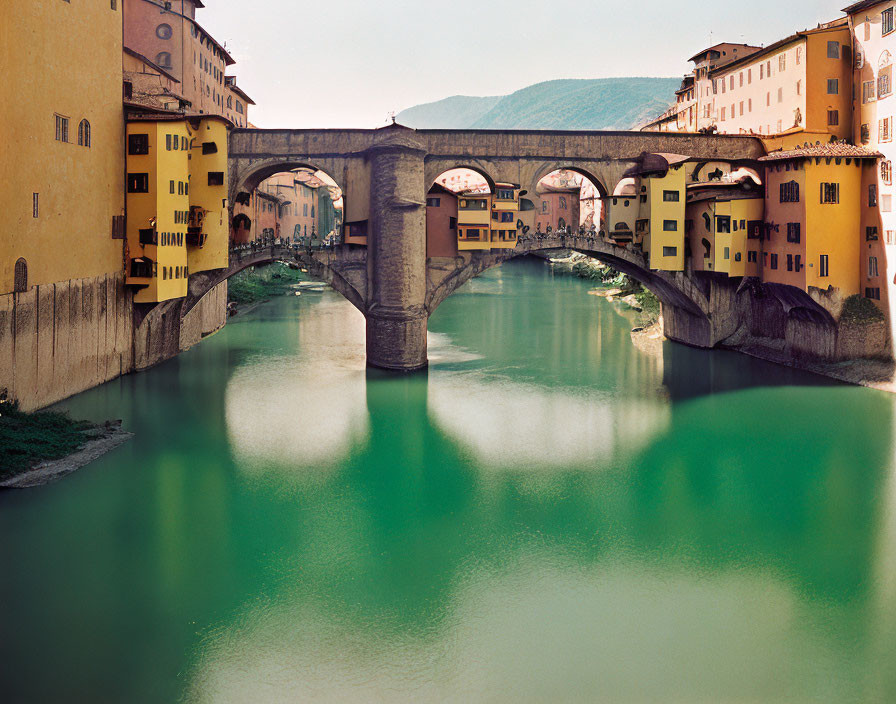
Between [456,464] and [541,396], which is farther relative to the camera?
[541,396]

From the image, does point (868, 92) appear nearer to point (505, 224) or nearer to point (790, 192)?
point (790, 192)

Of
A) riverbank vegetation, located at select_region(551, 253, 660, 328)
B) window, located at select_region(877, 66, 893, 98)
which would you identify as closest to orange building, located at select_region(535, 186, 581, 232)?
riverbank vegetation, located at select_region(551, 253, 660, 328)

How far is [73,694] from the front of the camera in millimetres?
13695

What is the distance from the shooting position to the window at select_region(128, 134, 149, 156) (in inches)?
1340

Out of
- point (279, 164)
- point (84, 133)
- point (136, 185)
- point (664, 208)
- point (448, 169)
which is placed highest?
point (279, 164)

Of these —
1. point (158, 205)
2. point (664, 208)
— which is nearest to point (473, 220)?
point (664, 208)

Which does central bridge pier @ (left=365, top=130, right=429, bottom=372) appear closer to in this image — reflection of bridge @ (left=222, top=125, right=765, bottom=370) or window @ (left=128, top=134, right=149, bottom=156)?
reflection of bridge @ (left=222, top=125, right=765, bottom=370)

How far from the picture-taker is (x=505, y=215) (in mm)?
41469

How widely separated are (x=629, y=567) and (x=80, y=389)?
72.0 ft

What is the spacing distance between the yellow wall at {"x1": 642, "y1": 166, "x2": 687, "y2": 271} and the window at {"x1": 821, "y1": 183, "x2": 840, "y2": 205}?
6905mm

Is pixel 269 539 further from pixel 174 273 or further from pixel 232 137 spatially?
pixel 232 137

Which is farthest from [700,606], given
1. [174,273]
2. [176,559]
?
[174,273]

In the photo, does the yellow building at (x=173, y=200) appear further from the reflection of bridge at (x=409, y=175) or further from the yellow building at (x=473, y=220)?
the yellow building at (x=473, y=220)

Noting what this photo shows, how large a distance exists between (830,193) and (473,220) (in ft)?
50.8
